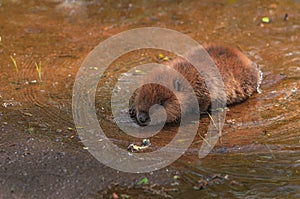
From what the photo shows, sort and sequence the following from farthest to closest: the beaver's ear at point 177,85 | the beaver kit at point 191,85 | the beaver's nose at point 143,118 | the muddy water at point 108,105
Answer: the beaver's ear at point 177,85, the beaver kit at point 191,85, the beaver's nose at point 143,118, the muddy water at point 108,105

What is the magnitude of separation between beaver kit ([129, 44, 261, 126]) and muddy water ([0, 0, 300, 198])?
0.72 feet

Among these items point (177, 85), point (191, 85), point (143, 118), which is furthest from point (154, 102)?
point (191, 85)

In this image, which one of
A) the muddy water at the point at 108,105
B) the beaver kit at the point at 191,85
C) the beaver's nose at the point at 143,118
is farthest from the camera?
the beaver kit at the point at 191,85

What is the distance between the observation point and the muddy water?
16.6 ft

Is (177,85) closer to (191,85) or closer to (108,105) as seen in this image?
(191,85)

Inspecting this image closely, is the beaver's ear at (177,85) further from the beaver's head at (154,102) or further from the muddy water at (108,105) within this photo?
the muddy water at (108,105)

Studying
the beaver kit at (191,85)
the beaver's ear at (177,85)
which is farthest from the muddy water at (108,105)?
the beaver's ear at (177,85)

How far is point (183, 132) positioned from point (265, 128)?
95 centimetres

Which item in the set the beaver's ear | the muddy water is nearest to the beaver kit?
the beaver's ear

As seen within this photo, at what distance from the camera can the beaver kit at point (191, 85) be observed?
6464 mm

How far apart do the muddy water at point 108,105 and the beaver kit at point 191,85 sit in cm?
22

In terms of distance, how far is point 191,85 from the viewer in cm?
677

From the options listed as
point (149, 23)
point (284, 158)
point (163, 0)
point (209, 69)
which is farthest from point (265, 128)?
point (163, 0)

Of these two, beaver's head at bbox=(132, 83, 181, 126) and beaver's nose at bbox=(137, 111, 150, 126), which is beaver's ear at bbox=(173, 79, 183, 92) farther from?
beaver's nose at bbox=(137, 111, 150, 126)
